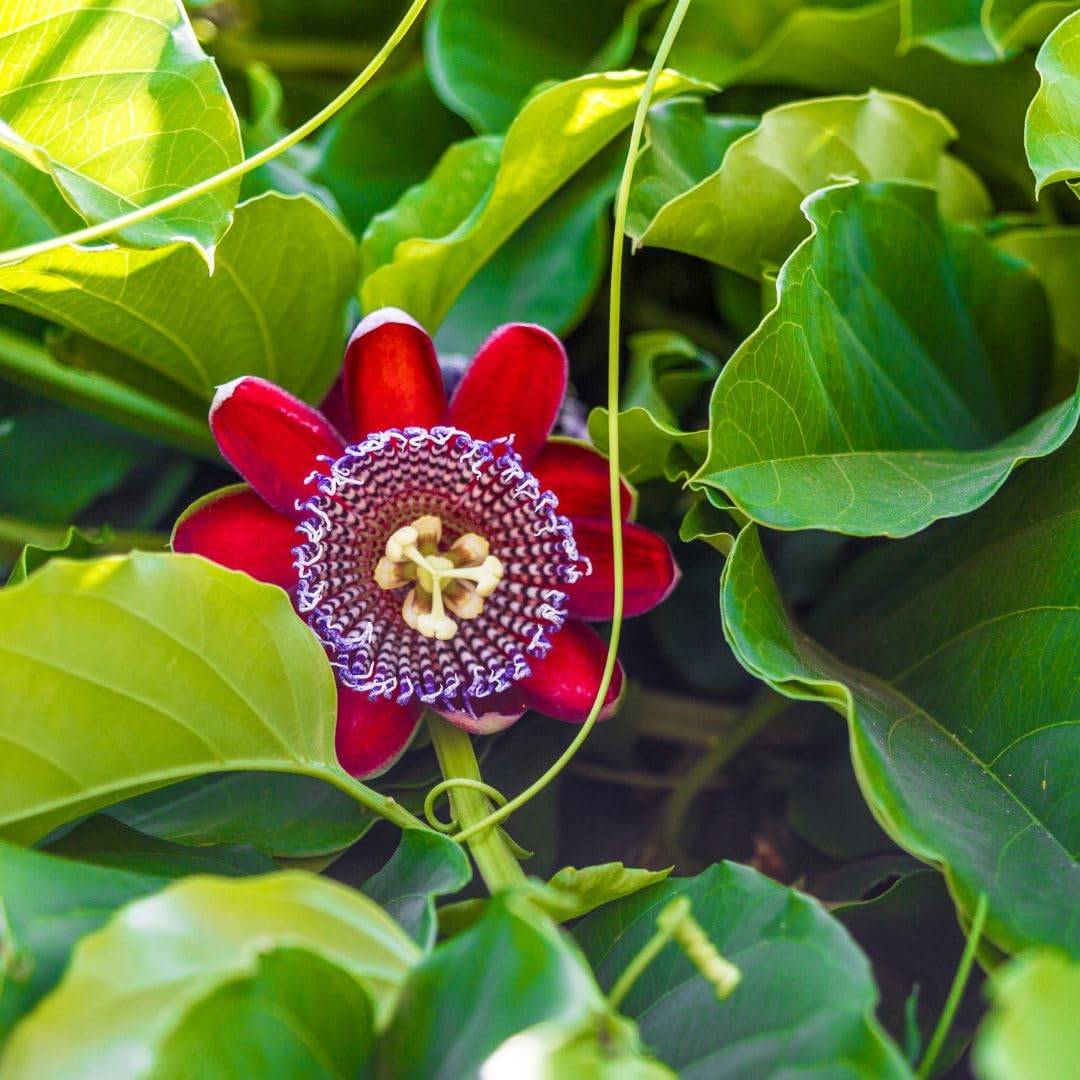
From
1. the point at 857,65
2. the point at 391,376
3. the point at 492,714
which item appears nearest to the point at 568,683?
the point at 492,714

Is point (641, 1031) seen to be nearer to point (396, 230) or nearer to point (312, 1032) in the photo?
point (312, 1032)

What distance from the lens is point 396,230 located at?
549 millimetres

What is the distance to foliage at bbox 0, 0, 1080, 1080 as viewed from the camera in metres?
0.32

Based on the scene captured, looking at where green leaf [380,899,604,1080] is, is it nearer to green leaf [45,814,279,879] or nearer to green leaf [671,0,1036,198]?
green leaf [45,814,279,879]

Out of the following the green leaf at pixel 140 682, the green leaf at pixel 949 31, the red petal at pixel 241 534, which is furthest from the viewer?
the green leaf at pixel 949 31

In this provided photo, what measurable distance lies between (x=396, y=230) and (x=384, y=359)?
112 millimetres

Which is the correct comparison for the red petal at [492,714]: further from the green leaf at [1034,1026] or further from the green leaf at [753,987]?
the green leaf at [1034,1026]

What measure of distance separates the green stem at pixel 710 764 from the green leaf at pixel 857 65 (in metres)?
0.31

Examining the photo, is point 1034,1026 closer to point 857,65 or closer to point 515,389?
point 515,389

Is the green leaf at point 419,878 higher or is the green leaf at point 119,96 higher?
the green leaf at point 119,96

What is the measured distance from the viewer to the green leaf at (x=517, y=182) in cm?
48

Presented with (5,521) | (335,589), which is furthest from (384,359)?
(5,521)

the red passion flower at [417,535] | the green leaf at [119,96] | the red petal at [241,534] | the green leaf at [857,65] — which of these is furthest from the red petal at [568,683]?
the green leaf at [857,65]

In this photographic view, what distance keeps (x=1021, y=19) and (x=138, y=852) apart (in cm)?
50
